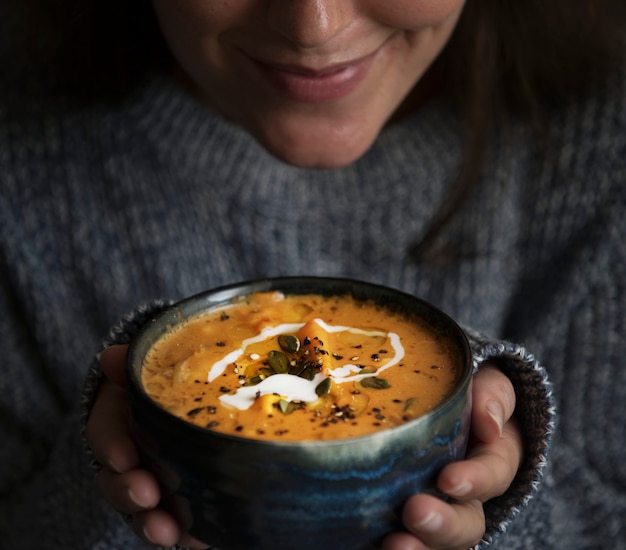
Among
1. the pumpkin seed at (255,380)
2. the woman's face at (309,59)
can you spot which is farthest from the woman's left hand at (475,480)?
the woman's face at (309,59)

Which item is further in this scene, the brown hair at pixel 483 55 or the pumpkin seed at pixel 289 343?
the brown hair at pixel 483 55

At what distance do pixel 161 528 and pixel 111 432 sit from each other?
0.38 ft

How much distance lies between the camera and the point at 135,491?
1.95 feet

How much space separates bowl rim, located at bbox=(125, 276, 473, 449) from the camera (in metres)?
0.52

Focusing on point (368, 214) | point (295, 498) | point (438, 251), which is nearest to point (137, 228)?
point (368, 214)

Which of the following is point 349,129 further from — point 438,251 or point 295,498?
point 295,498

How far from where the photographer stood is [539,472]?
0.74m

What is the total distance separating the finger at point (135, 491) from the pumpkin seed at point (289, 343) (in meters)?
0.15

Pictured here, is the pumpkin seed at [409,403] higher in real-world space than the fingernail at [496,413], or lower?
higher

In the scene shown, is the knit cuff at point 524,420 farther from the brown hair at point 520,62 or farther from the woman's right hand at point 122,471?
the brown hair at point 520,62

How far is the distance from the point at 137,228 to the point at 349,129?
0.41 metres

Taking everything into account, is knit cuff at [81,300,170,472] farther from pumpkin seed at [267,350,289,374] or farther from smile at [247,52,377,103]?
smile at [247,52,377,103]

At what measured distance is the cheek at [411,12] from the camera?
93 cm

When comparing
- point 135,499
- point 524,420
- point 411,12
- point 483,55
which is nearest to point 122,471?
point 135,499
